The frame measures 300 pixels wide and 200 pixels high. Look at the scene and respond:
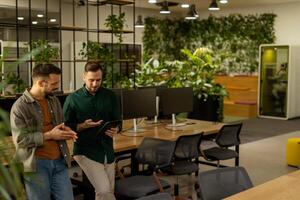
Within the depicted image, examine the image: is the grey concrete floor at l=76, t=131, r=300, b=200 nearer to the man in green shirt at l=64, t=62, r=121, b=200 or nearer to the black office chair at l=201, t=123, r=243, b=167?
the black office chair at l=201, t=123, r=243, b=167

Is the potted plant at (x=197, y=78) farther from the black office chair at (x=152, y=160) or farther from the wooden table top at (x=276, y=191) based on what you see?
the wooden table top at (x=276, y=191)

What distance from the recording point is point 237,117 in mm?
11766

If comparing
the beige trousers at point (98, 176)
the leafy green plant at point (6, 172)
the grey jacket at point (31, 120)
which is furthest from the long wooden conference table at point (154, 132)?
the leafy green plant at point (6, 172)

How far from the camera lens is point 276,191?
2732 mm

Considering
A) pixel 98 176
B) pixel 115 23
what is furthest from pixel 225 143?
pixel 115 23

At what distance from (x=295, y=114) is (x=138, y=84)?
5.71 m

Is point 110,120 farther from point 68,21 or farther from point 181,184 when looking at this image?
point 68,21

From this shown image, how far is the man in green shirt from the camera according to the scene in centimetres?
344

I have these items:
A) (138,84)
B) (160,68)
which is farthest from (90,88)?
(160,68)

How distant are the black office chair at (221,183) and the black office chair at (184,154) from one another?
50.0 inches

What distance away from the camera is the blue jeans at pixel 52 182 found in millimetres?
2908

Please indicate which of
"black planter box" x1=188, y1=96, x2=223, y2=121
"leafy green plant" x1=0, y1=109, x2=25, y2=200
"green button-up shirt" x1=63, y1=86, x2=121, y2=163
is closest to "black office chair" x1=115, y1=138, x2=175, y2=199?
"green button-up shirt" x1=63, y1=86, x2=121, y2=163

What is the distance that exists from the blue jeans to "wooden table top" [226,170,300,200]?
1.22 meters

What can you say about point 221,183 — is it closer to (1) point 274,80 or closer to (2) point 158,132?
(2) point 158,132
